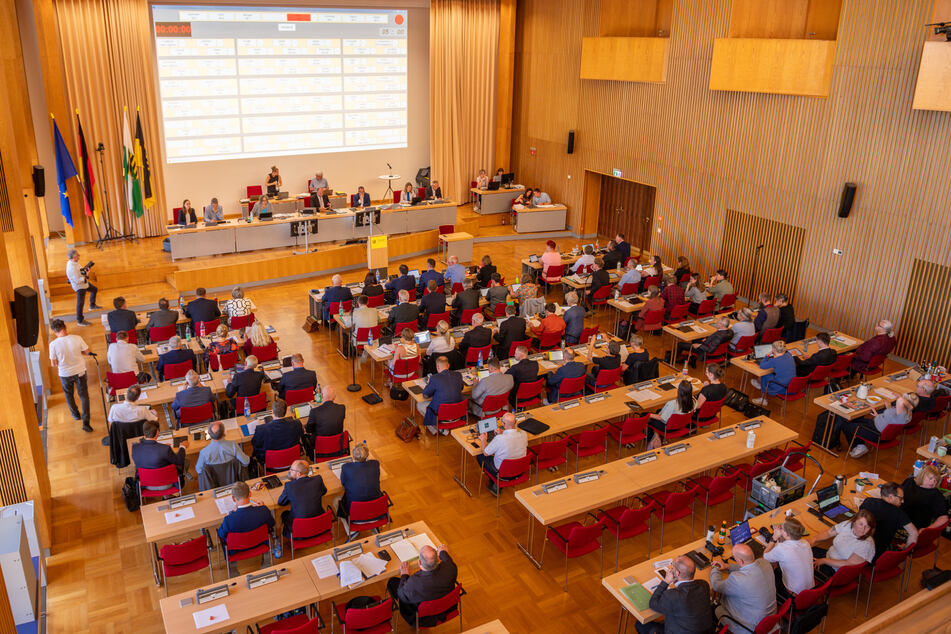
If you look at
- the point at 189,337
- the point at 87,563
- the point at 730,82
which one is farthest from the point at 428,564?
the point at 730,82

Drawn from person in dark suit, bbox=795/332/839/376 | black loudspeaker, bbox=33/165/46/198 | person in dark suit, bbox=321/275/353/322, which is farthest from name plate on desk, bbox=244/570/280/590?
black loudspeaker, bbox=33/165/46/198

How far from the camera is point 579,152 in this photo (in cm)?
2106

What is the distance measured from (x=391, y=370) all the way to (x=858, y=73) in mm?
10268

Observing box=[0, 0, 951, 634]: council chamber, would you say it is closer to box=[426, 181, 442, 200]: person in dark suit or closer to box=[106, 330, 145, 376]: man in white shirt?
box=[106, 330, 145, 376]: man in white shirt

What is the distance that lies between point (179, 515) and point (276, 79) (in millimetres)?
14659

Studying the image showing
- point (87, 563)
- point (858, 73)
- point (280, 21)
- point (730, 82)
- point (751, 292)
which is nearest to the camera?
point (87, 563)

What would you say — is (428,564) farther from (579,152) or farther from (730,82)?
(579,152)

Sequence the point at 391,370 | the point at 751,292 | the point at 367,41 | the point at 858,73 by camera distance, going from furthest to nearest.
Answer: the point at 367,41 < the point at 751,292 < the point at 858,73 < the point at 391,370

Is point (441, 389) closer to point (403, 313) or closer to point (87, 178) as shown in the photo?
point (403, 313)

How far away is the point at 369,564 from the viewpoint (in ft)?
22.9

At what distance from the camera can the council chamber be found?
301 inches

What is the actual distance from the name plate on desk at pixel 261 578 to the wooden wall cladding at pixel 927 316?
1212 cm

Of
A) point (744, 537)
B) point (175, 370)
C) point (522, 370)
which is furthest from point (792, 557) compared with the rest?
point (175, 370)

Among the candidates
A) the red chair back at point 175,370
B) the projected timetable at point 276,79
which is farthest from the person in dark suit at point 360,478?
the projected timetable at point 276,79
